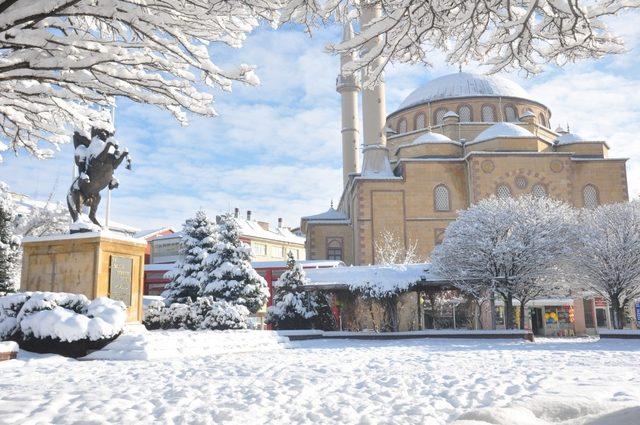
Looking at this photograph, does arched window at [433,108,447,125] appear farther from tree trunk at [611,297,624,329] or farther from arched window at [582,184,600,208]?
tree trunk at [611,297,624,329]

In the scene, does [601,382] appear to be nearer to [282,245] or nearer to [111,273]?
[111,273]

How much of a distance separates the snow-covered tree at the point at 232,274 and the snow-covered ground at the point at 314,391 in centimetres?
1436

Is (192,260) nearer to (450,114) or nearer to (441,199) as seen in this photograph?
(441,199)

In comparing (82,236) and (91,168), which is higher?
(91,168)

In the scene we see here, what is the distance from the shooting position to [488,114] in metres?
49.4

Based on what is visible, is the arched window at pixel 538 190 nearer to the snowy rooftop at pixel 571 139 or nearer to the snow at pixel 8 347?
the snowy rooftop at pixel 571 139

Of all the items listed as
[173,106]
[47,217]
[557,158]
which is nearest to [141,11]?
[173,106]

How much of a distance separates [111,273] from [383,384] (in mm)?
7196

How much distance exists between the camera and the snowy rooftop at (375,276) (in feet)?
77.0

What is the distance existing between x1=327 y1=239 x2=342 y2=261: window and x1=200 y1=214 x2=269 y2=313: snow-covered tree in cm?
1938

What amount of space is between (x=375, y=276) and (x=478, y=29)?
18626mm

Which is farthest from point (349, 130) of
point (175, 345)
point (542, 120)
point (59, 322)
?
point (59, 322)

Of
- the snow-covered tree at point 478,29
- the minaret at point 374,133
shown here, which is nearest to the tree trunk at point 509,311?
the snow-covered tree at point 478,29

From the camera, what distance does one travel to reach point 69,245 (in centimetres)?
1159
